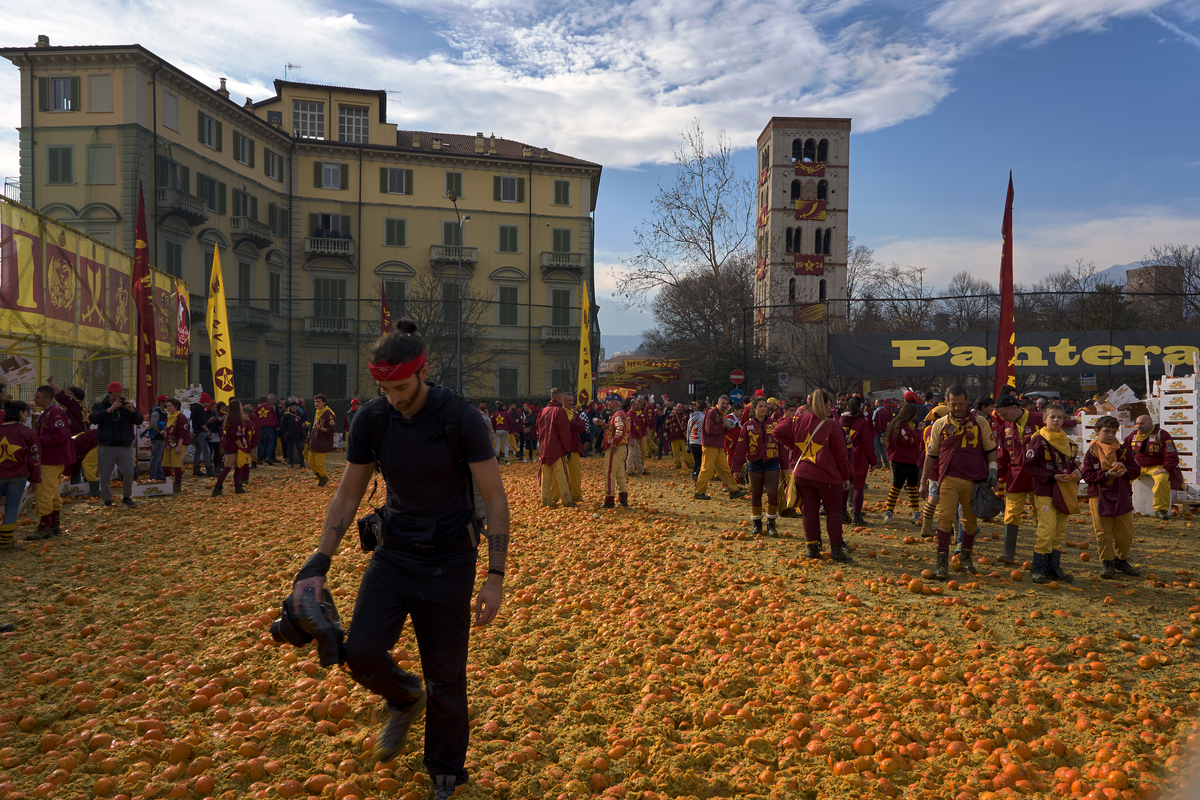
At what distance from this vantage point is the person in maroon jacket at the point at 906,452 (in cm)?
1148

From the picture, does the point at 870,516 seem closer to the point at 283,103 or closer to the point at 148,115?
the point at 148,115

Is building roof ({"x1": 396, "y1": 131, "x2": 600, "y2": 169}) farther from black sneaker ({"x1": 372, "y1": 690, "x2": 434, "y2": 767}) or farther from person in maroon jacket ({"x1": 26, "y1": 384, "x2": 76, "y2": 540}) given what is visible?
black sneaker ({"x1": 372, "y1": 690, "x2": 434, "y2": 767})

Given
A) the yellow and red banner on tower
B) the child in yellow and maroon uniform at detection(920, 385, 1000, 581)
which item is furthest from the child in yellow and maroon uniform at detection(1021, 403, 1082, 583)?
the yellow and red banner on tower

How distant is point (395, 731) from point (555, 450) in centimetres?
945

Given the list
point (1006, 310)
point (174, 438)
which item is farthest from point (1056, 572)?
point (174, 438)

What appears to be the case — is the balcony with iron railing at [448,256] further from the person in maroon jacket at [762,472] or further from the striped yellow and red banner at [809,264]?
the striped yellow and red banner at [809,264]

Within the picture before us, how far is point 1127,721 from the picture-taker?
14.6ft

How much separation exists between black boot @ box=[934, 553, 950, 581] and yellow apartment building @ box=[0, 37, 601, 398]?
2827cm

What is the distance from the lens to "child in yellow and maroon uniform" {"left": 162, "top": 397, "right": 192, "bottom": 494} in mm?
15914

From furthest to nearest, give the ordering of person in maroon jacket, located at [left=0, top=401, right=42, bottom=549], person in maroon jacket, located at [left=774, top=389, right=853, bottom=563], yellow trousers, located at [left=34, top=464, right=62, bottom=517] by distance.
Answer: yellow trousers, located at [left=34, top=464, right=62, bottom=517] < person in maroon jacket, located at [left=0, top=401, right=42, bottom=549] < person in maroon jacket, located at [left=774, top=389, right=853, bottom=563]

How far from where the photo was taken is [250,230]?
42.4 metres

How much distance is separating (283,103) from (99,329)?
37.1 meters

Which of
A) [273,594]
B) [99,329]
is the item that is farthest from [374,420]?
[99,329]

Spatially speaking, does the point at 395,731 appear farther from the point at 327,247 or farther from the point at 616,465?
the point at 327,247
